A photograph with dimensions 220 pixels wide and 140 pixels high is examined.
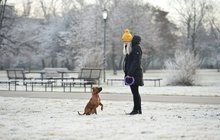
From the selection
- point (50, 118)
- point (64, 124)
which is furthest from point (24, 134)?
point (50, 118)

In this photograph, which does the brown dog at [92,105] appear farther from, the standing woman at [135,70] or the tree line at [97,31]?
the tree line at [97,31]

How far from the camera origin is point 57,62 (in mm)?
73438

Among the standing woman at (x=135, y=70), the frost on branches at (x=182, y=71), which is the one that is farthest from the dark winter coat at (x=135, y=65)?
the frost on branches at (x=182, y=71)

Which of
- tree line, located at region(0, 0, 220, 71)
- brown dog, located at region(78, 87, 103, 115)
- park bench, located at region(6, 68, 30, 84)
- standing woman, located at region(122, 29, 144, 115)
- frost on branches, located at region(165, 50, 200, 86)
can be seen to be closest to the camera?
brown dog, located at region(78, 87, 103, 115)

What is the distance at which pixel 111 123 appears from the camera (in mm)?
10438

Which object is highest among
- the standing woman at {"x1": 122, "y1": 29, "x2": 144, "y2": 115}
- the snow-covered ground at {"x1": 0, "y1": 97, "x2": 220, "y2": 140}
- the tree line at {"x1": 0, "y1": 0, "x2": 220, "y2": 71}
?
the tree line at {"x1": 0, "y1": 0, "x2": 220, "y2": 71}

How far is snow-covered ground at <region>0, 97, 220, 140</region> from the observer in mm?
8664

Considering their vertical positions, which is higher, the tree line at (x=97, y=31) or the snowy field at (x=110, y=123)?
the tree line at (x=97, y=31)

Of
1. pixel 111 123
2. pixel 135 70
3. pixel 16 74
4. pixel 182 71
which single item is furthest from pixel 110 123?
pixel 16 74

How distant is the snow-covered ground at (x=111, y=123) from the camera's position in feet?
28.4

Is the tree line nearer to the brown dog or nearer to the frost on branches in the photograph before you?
the frost on branches

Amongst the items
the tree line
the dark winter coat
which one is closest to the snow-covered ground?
the dark winter coat

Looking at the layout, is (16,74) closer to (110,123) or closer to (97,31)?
(110,123)

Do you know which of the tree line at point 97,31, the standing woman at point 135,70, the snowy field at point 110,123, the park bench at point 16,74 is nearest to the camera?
the snowy field at point 110,123
